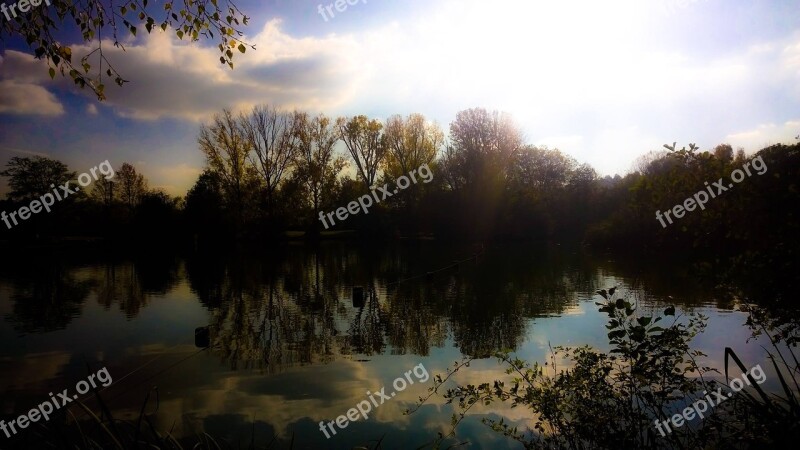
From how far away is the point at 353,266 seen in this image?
26.7 meters

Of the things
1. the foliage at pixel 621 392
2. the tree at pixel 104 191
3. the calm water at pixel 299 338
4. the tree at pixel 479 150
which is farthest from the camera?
the tree at pixel 104 191

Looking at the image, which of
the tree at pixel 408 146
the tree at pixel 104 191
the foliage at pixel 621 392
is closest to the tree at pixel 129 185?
the tree at pixel 104 191

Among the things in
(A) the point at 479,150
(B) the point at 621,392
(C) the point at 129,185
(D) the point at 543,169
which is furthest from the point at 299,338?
(C) the point at 129,185

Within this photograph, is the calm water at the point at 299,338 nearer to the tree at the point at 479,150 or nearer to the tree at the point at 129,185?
the tree at the point at 479,150

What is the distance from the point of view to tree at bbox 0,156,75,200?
51156 mm

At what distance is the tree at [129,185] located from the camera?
62.8 metres

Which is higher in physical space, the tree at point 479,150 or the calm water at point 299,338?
the tree at point 479,150

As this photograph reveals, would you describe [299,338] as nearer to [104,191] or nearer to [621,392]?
[621,392]

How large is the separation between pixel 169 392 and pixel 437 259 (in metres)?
21.8

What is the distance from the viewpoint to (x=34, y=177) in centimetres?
5222

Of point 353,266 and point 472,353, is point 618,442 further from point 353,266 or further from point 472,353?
point 353,266

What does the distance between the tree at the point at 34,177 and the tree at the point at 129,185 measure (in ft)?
28.0

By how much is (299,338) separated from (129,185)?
63804mm

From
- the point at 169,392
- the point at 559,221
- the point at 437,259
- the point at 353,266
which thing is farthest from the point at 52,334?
the point at 559,221
